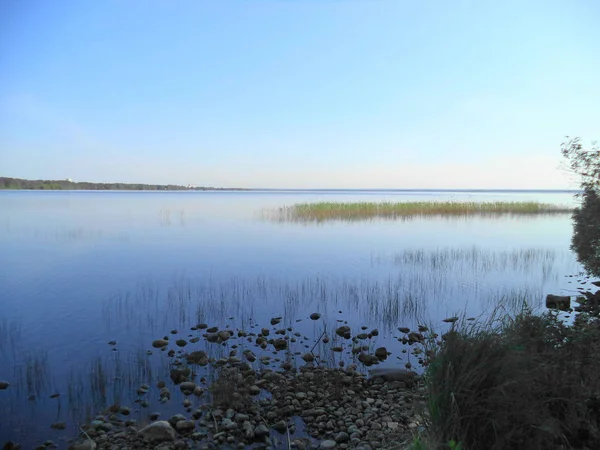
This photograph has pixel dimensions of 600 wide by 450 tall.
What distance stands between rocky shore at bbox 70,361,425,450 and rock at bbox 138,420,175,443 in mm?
12

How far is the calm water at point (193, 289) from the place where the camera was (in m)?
7.07

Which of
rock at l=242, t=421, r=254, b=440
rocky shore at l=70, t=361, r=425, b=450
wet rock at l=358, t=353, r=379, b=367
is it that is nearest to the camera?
rocky shore at l=70, t=361, r=425, b=450

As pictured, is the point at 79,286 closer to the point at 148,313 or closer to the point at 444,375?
the point at 148,313

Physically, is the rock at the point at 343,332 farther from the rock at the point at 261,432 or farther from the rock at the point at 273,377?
the rock at the point at 261,432

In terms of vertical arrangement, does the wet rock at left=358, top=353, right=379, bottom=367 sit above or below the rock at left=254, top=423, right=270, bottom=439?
below

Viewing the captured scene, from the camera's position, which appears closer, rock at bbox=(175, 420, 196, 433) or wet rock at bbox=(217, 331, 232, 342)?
rock at bbox=(175, 420, 196, 433)

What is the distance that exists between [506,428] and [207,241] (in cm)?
2152

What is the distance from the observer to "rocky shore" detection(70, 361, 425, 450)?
5.02 meters

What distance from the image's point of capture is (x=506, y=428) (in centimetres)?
358

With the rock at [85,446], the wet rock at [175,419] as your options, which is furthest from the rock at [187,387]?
the rock at [85,446]

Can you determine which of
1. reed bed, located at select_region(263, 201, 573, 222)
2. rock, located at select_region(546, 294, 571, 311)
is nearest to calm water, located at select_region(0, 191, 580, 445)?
rock, located at select_region(546, 294, 571, 311)

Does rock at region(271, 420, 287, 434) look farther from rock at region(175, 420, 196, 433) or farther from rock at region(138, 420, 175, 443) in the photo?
rock at region(138, 420, 175, 443)

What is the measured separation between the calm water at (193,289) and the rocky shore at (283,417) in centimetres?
68

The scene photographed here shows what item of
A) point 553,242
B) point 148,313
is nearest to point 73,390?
point 148,313
